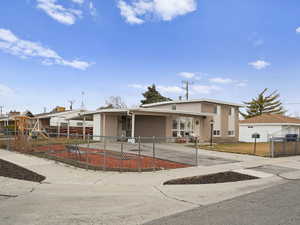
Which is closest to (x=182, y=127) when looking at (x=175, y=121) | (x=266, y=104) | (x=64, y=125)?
(x=175, y=121)

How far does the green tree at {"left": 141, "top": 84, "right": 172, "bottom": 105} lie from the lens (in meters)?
50.3

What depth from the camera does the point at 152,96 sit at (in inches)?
1984

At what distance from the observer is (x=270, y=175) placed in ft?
32.3

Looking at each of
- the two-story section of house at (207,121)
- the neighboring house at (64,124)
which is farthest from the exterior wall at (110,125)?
the neighboring house at (64,124)

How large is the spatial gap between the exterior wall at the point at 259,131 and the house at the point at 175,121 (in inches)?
188

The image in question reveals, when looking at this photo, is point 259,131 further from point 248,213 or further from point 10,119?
point 10,119

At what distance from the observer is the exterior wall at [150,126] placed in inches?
970

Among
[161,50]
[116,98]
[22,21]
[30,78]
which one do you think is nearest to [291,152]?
[161,50]

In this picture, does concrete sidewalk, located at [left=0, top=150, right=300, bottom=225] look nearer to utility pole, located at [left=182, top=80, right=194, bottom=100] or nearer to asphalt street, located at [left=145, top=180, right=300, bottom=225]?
asphalt street, located at [left=145, top=180, right=300, bottom=225]

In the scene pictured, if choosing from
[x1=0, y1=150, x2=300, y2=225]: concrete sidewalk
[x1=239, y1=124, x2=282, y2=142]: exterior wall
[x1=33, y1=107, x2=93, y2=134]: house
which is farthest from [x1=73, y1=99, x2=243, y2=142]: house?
[x1=0, y1=150, x2=300, y2=225]: concrete sidewalk

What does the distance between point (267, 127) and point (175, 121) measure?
1464cm

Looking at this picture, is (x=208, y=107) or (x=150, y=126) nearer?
(x=150, y=126)

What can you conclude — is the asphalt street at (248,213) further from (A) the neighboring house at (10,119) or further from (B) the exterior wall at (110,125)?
(A) the neighboring house at (10,119)

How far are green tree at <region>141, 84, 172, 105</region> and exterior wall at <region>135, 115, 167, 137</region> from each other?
964 inches
